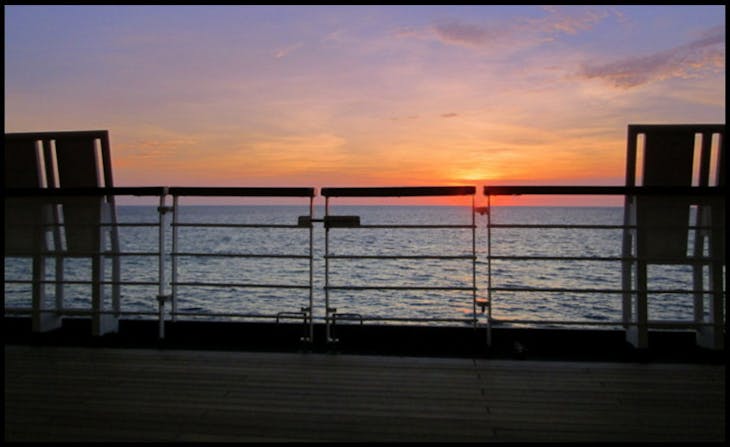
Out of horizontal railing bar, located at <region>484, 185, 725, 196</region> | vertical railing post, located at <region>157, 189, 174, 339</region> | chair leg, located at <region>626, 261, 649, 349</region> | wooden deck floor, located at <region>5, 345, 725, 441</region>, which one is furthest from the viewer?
vertical railing post, located at <region>157, 189, 174, 339</region>

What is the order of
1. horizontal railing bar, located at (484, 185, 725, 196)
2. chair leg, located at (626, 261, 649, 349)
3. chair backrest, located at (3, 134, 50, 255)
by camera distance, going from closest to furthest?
horizontal railing bar, located at (484, 185, 725, 196) < chair leg, located at (626, 261, 649, 349) < chair backrest, located at (3, 134, 50, 255)

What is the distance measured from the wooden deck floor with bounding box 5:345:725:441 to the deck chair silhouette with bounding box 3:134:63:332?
55cm

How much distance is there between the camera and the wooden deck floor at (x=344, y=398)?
189 centimetres

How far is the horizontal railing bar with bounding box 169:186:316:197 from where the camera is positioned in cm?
291

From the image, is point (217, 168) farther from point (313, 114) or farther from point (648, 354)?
point (648, 354)

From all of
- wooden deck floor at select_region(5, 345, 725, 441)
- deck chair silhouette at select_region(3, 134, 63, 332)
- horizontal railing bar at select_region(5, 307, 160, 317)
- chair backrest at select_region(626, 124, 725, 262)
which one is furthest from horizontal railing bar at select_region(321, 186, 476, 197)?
deck chair silhouette at select_region(3, 134, 63, 332)

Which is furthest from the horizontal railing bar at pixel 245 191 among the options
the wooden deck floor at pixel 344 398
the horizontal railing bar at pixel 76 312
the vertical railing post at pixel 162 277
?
the wooden deck floor at pixel 344 398

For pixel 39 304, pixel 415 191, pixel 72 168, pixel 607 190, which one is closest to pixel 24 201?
pixel 72 168

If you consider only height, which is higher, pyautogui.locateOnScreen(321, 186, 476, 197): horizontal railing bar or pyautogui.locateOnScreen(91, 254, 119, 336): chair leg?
pyautogui.locateOnScreen(321, 186, 476, 197): horizontal railing bar

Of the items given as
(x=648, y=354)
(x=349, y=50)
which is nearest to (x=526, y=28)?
(x=349, y=50)

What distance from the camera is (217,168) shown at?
2528cm

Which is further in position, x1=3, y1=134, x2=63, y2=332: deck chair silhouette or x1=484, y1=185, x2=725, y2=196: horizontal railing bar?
x1=3, y1=134, x2=63, y2=332: deck chair silhouette

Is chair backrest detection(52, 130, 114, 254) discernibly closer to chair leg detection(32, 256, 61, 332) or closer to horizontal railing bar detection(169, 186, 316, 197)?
A: chair leg detection(32, 256, 61, 332)

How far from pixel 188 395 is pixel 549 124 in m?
17.7
